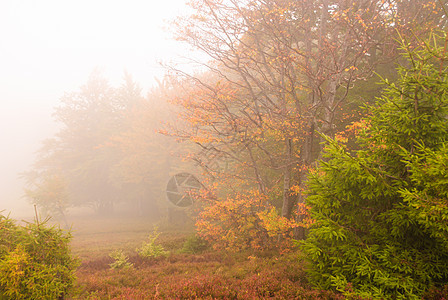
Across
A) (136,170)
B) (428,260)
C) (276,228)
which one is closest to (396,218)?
(428,260)

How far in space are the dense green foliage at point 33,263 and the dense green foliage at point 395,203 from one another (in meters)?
5.21

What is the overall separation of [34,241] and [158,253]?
648 centimetres

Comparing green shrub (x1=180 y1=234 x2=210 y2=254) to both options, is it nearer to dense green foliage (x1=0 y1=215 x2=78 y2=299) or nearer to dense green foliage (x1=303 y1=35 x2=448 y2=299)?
dense green foliage (x1=0 y1=215 x2=78 y2=299)

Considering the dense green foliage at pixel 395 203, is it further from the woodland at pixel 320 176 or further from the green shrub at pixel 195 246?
the green shrub at pixel 195 246

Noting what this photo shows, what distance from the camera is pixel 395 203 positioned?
4.33 m

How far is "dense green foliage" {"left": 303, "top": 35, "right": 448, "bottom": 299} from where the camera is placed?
11.8ft

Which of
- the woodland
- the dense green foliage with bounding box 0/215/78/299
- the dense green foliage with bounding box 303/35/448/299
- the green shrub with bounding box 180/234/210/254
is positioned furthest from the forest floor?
the green shrub with bounding box 180/234/210/254

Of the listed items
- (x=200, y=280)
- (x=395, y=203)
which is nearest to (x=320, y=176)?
(x=395, y=203)

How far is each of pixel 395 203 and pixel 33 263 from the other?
23.2 ft

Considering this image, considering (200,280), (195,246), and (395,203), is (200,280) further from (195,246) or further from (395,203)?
(195,246)

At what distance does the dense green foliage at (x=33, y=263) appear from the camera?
4332 mm

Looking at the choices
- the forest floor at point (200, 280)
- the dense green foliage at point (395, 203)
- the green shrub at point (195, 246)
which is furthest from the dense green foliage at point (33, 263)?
the green shrub at point (195, 246)

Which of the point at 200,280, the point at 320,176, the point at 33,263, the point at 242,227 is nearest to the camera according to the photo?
the point at 33,263

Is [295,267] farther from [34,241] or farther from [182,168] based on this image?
[182,168]
